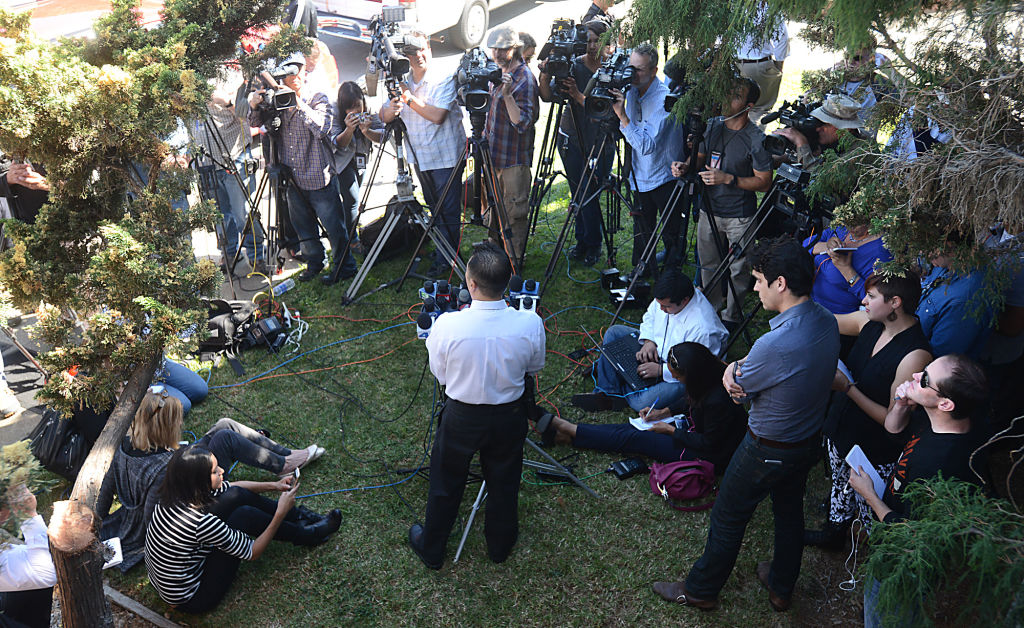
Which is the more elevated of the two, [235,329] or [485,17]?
[485,17]

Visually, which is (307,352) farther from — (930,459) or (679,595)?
(930,459)

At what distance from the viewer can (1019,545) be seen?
210 centimetres

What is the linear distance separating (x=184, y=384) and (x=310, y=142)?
7.72ft

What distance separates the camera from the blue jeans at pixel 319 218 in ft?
21.0

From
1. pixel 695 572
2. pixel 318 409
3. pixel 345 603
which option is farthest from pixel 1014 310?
pixel 318 409

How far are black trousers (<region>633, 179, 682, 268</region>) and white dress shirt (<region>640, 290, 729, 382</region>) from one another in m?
1.02

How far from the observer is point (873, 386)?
12.0 feet

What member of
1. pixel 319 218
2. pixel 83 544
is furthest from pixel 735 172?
pixel 83 544

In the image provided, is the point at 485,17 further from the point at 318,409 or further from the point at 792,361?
the point at 792,361

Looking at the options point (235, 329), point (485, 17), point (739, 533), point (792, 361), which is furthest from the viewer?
point (485, 17)

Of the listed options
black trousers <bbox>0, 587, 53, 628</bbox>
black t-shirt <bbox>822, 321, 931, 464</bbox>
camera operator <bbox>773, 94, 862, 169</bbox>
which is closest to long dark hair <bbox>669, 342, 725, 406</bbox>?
black t-shirt <bbox>822, 321, 931, 464</bbox>

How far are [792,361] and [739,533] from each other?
2.94 feet

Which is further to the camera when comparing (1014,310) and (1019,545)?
(1014,310)

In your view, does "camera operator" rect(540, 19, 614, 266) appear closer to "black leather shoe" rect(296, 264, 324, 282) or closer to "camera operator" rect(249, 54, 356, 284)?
"camera operator" rect(249, 54, 356, 284)
